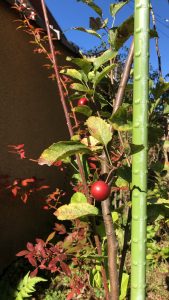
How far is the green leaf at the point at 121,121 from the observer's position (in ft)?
3.85

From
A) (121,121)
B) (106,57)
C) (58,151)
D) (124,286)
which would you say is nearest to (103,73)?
(106,57)

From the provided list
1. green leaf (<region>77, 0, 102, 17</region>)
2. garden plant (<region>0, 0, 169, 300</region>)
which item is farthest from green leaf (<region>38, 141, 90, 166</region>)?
green leaf (<region>77, 0, 102, 17</region>)

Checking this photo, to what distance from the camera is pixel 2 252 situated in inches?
145

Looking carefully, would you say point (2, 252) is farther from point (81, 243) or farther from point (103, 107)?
point (103, 107)

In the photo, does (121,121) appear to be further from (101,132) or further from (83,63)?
(83,63)

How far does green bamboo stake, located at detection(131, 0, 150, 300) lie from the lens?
3.42 ft

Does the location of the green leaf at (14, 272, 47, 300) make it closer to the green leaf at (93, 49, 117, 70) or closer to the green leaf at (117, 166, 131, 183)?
the green leaf at (117, 166, 131, 183)

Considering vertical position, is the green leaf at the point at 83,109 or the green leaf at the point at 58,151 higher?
the green leaf at the point at 83,109

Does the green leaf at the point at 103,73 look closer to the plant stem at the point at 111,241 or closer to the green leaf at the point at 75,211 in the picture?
the plant stem at the point at 111,241

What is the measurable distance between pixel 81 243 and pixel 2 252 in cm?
146

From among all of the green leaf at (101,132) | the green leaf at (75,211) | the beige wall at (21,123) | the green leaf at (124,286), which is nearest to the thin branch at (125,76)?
the green leaf at (101,132)

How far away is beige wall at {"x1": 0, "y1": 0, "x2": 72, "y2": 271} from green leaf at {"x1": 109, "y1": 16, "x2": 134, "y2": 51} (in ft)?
7.68

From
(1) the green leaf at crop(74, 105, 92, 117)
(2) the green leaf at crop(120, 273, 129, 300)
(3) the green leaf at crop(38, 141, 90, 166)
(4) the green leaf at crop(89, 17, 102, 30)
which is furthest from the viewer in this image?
(2) the green leaf at crop(120, 273, 129, 300)

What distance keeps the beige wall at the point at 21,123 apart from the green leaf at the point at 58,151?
2416 mm
